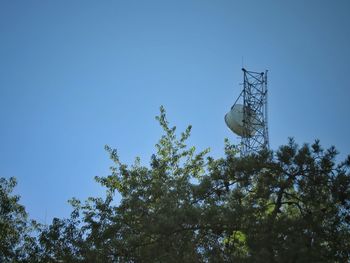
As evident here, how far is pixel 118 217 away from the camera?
11.6m

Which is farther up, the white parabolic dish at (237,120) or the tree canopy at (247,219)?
the white parabolic dish at (237,120)

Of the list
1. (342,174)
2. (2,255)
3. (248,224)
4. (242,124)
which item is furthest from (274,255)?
(2,255)

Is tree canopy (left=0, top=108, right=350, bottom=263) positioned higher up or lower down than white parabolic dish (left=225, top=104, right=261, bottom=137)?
lower down

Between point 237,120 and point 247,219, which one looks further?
point 237,120

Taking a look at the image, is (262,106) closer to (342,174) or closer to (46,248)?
(342,174)

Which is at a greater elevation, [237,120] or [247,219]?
[237,120]

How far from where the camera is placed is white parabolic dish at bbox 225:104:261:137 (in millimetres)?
17422

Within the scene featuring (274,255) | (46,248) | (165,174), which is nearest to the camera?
(274,255)

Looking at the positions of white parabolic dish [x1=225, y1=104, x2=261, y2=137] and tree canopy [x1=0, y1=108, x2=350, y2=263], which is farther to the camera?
white parabolic dish [x1=225, y1=104, x2=261, y2=137]

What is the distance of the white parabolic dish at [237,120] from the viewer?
17.4 meters

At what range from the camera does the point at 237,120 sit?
17.7 metres

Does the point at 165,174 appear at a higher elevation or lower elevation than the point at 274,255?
higher

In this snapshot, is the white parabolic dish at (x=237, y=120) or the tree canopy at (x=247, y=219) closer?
the tree canopy at (x=247, y=219)

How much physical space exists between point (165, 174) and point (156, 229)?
6.13 meters
